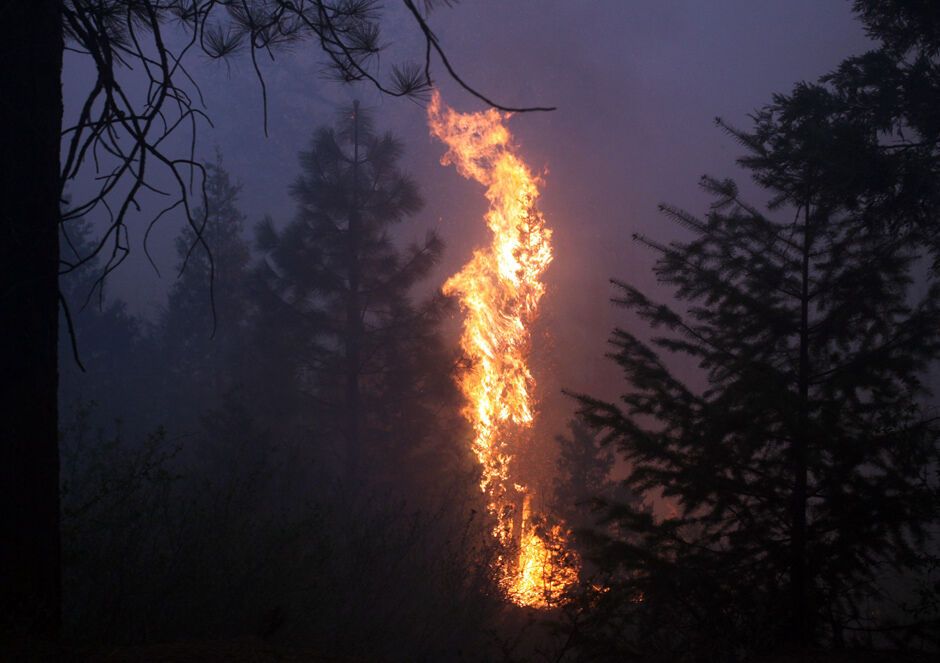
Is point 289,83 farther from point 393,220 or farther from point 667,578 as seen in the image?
point 667,578

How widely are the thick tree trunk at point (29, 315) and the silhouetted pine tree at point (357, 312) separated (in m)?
14.1

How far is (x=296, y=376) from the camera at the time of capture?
721 inches

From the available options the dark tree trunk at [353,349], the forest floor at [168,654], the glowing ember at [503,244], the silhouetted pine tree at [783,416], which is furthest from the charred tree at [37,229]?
the glowing ember at [503,244]

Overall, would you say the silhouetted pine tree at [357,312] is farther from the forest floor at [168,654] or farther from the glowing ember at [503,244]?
the forest floor at [168,654]

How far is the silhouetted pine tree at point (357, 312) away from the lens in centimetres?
1786

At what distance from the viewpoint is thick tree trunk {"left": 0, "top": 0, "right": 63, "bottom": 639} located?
3.41m

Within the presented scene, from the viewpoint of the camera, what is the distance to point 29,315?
357cm

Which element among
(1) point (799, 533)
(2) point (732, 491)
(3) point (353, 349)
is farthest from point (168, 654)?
(3) point (353, 349)

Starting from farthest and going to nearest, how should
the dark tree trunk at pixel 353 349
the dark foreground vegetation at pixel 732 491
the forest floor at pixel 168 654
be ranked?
the dark tree trunk at pixel 353 349, the dark foreground vegetation at pixel 732 491, the forest floor at pixel 168 654

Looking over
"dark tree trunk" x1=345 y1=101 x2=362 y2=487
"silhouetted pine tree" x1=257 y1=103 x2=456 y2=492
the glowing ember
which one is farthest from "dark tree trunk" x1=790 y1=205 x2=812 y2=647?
the glowing ember

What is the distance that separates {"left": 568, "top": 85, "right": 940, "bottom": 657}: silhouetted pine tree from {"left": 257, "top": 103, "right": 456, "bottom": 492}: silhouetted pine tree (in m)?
12.1

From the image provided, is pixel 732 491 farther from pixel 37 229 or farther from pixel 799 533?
pixel 37 229

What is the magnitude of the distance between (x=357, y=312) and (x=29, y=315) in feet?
47.2

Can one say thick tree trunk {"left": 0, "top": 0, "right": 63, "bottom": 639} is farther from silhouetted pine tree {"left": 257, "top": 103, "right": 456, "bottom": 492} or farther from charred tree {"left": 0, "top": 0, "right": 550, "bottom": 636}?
silhouetted pine tree {"left": 257, "top": 103, "right": 456, "bottom": 492}
